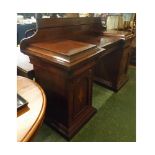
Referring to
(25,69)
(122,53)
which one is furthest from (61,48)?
(122,53)

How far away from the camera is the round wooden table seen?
64 centimetres

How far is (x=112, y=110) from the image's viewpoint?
1.93 m

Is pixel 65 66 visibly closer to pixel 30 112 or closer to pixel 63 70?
pixel 63 70

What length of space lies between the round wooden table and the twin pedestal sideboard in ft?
0.88

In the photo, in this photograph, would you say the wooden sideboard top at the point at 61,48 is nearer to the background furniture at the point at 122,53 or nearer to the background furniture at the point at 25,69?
the background furniture at the point at 25,69

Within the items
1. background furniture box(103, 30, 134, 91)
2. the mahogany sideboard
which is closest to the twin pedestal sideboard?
the mahogany sideboard

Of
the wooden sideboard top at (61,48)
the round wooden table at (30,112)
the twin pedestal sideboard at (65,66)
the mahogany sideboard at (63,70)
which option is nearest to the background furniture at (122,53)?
the twin pedestal sideboard at (65,66)

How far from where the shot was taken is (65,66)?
1087 mm

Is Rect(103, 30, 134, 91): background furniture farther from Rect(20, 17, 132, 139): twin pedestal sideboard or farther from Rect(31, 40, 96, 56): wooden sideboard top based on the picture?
Rect(31, 40, 96, 56): wooden sideboard top

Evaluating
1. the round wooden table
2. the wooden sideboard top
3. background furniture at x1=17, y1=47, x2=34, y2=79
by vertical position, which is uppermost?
the wooden sideboard top

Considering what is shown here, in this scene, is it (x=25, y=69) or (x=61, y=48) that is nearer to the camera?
(x=61, y=48)

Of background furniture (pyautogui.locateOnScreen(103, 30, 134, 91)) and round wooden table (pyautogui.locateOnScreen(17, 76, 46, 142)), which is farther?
background furniture (pyautogui.locateOnScreen(103, 30, 134, 91))

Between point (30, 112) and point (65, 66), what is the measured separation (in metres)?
0.42

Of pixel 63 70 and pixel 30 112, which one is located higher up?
pixel 63 70
